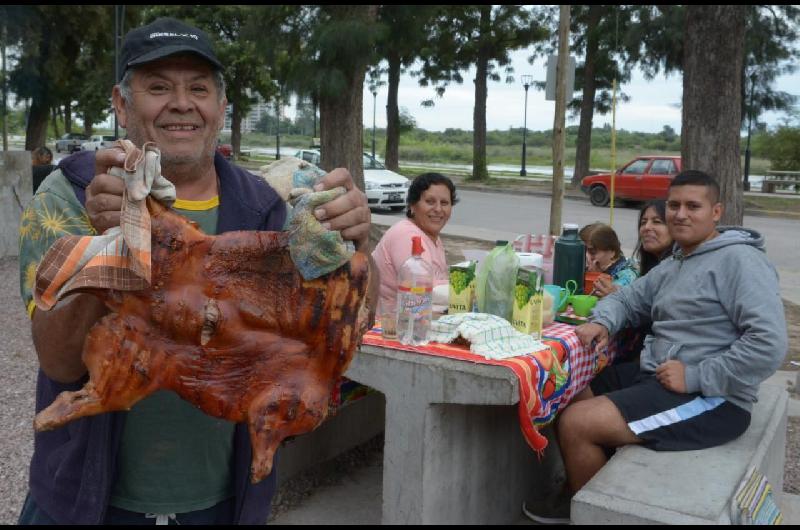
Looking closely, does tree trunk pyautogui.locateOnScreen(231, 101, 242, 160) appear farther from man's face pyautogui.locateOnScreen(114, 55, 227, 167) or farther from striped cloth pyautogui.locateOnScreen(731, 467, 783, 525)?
man's face pyautogui.locateOnScreen(114, 55, 227, 167)

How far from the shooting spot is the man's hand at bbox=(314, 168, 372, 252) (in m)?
1.59

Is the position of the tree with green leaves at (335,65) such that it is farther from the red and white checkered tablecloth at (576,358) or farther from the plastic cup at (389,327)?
the plastic cup at (389,327)

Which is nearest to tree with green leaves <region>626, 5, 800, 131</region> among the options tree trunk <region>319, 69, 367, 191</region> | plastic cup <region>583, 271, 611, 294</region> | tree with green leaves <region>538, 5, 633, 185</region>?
tree with green leaves <region>538, 5, 633, 185</region>

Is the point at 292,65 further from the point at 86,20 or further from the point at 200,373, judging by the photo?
the point at 86,20

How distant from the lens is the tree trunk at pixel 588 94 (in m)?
25.3

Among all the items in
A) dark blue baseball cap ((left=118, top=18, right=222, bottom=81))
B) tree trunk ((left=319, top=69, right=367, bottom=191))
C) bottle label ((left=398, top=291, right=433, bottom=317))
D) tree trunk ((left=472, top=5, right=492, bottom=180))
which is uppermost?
tree trunk ((left=472, top=5, right=492, bottom=180))

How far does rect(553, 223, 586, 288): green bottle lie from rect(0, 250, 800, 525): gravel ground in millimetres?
1621

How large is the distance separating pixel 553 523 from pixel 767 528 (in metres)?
1.26

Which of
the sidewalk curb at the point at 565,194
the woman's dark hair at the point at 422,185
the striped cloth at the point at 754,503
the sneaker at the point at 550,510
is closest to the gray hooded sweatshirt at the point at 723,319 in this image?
the striped cloth at the point at 754,503

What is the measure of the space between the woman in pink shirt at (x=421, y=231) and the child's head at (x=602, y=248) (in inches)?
39.9

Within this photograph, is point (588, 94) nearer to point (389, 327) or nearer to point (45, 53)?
point (45, 53)

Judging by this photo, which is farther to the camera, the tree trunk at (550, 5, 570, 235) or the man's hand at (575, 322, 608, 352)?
the tree trunk at (550, 5, 570, 235)

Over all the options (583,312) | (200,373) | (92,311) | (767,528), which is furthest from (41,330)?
(583,312)

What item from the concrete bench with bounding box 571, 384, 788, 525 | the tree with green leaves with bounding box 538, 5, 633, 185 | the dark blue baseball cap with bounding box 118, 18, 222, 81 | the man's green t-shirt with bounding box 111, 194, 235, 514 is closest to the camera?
the dark blue baseball cap with bounding box 118, 18, 222, 81
